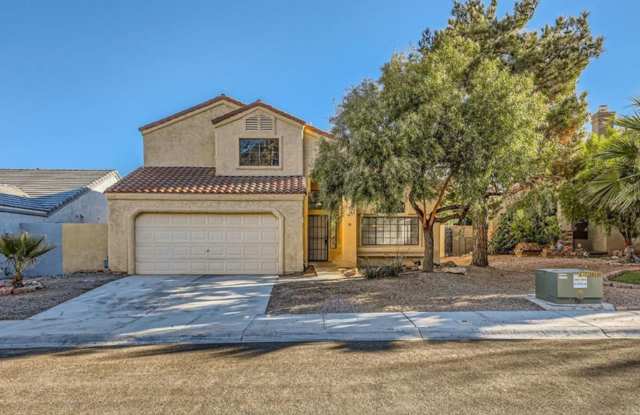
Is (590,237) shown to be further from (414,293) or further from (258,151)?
(258,151)

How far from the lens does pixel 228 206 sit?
48.0ft

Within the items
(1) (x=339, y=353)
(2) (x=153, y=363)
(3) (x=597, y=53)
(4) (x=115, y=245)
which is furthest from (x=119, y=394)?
(3) (x=597, y=53)

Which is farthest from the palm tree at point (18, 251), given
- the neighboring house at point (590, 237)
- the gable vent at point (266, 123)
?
the neighboring house at point (590, 237)

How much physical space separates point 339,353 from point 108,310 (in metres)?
6.17

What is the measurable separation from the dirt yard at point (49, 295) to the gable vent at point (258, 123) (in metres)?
8.05

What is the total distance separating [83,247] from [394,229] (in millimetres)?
13388

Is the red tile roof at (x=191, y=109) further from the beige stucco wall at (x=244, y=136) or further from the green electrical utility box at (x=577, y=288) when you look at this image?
the green electrical utility box at (x=577, y=288)

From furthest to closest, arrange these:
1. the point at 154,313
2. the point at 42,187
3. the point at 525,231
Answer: the point at 525,231
the point at 42,187
the point at 154,313

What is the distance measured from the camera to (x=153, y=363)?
227 inches

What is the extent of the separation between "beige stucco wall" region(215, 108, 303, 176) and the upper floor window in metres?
0.18

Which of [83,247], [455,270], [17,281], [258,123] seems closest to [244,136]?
[258,123]

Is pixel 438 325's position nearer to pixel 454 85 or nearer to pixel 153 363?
pixel 153 363

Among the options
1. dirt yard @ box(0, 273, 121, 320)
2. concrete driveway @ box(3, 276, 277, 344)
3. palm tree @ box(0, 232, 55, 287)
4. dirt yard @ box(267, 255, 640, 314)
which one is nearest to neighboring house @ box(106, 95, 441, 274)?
dirt yard @ box(0, 273, 121, 320)

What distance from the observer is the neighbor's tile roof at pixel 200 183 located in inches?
573
